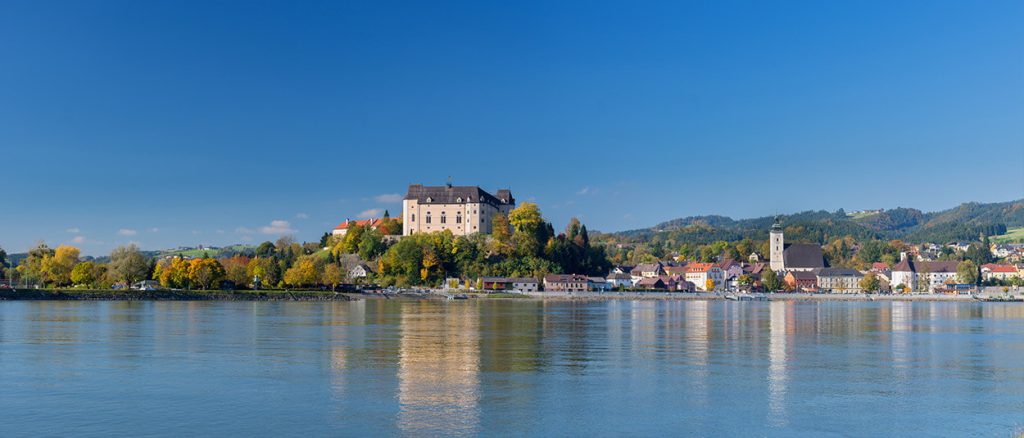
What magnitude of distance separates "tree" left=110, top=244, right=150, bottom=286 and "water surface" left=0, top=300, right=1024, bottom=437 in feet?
183

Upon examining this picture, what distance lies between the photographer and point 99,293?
8438 cm

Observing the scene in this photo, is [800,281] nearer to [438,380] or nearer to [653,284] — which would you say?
[653,284]

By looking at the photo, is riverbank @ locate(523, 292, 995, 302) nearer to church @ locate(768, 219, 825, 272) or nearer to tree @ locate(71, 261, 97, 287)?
church @ locate(768, 219, 825, 272)

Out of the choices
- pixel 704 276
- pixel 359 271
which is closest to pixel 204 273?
pixel 359 271

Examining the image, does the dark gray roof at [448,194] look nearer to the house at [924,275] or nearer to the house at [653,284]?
the house at [653,284]

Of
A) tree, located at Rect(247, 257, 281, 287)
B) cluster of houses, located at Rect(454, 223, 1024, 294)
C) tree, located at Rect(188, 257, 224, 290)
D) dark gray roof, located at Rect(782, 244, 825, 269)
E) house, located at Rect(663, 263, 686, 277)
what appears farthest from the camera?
house, located at Rect(663, 263, 686, 277)

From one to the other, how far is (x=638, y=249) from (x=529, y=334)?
153000mm

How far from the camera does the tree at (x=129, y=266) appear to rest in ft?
303

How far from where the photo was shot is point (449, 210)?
109 metres

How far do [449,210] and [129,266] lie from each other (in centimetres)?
3655

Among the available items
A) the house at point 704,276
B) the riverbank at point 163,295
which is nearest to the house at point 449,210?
the riverbank at point 163,295

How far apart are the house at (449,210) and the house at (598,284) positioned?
14098 millimetres

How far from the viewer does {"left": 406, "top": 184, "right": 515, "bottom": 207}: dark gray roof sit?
109 m

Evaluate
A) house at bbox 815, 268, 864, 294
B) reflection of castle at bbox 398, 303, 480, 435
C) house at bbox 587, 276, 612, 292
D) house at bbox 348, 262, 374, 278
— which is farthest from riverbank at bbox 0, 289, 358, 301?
house at bbox 815, 268, 864, 294
